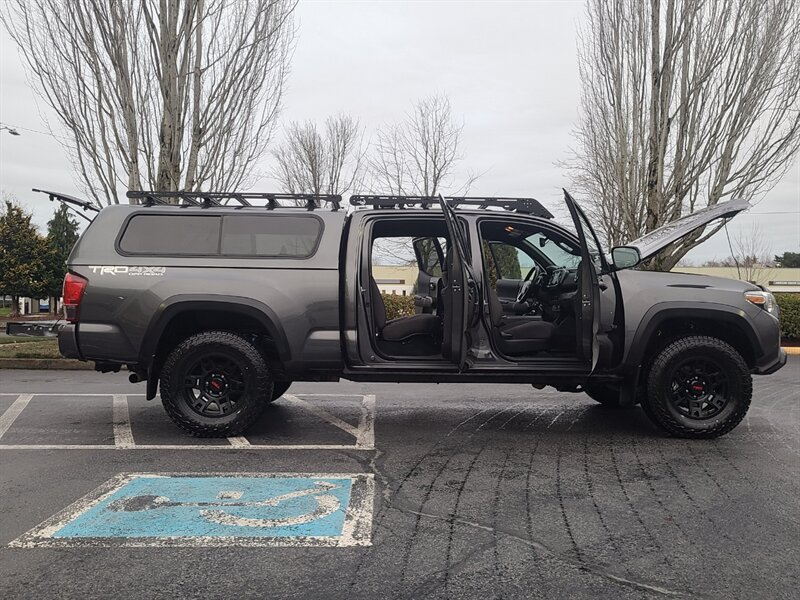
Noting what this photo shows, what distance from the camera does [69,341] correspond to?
5195mm

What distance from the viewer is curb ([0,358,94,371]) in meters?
9.88

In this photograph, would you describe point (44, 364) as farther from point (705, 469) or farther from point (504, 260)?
point (705, 469)

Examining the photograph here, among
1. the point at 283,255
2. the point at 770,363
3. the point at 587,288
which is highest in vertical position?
the point at 283,255

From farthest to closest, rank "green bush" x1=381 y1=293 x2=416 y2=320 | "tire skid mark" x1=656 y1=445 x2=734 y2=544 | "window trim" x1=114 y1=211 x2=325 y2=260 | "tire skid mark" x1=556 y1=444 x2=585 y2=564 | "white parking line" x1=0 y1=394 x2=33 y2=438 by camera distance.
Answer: "green bush" x1=381 y1=293 x2=416 y2=320 < "white parking line" x1=0 y1=394 x2=33 y2=438 < "window trim" x1=114 y1=211 x2=325 y2=260 < "tire skid mark" x1=656 y1=445 x2=734 y2=544 < "tire skid mark" x1=556 y1=444 x2=585 y2=564

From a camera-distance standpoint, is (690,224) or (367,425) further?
(367,425)

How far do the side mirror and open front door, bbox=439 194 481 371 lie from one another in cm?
115

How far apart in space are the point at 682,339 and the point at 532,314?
139 centimetres

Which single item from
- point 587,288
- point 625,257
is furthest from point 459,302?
point 625,257

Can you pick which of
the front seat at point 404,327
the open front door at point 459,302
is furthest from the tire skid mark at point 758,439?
the front seat at point 404,327

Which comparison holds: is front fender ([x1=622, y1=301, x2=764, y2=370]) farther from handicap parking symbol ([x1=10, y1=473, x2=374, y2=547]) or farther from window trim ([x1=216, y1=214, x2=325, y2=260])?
window trim ([x1=216, y1=214, x2=325, y2=260])

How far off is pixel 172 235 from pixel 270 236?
83 centimetres

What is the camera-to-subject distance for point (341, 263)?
531cm

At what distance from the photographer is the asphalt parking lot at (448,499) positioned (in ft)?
9.23

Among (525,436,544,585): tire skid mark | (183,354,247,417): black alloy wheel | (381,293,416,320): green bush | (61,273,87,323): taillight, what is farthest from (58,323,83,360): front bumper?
(381,293,416,320): green bush
